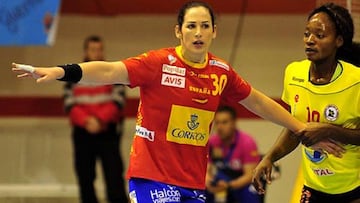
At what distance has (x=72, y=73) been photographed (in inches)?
163

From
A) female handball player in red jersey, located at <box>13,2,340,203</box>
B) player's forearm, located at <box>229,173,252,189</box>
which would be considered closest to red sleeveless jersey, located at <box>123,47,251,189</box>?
female handball player in red jersey, located at <box>13,2,340,203</box>

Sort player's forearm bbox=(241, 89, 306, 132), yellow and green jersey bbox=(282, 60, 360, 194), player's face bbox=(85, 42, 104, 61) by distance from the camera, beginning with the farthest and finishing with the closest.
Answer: player's face bbox=(85, 42, 104, 61)
player's forearm bbox=(241, 89, 306, 132)
yellow and green jersey bbox=(282, 60, 360, 194)

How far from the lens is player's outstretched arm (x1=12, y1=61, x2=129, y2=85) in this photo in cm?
403

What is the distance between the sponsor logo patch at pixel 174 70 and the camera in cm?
444

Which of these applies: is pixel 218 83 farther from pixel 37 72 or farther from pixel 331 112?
pixel 37 72

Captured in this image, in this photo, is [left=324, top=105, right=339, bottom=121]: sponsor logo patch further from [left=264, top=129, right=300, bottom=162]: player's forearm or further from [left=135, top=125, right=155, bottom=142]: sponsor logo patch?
[left=135, top=125, right=155, bottom=142]: sponsor logo patch

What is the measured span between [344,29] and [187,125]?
3.03 ft

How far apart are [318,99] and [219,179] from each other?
9.94 feet

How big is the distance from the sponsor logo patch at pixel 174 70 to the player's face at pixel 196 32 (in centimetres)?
9

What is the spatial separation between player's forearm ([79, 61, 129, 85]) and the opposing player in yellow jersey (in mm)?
929

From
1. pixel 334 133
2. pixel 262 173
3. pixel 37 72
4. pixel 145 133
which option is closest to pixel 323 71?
pixel 334 133

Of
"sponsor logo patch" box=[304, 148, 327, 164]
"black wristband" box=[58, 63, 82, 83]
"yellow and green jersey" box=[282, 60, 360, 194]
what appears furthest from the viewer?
"sponsor logo patch" box=[304, 148, 327, 164]

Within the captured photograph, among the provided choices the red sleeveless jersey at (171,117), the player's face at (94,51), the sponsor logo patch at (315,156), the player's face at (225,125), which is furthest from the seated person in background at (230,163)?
the red sleeveless jersey at (171,117)

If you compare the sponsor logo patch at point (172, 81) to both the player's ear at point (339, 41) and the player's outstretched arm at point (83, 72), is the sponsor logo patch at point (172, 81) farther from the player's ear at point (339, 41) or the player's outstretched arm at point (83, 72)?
the player's ear at point (339, 41)
